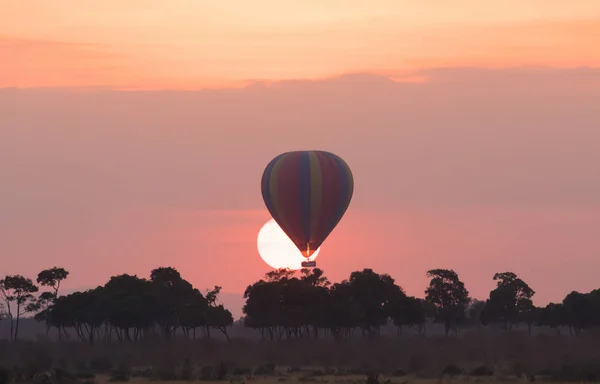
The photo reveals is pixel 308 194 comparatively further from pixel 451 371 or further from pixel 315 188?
pixel 451 371

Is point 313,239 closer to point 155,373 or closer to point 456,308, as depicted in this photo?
point 155,373

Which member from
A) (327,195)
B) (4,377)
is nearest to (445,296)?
(327,195)

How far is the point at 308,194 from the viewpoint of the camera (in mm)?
111188

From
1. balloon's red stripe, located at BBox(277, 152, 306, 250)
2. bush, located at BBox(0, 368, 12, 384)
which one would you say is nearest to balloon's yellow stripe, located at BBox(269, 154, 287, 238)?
balloon's red stripe, located at BBox(277, 152, 306, 250)

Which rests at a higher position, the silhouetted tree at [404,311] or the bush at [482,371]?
the silhouetted tree at [404,311]

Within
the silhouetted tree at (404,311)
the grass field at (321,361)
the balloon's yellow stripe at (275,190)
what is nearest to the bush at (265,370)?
the grass field at (321,361)

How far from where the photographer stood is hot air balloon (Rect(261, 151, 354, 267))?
365ft

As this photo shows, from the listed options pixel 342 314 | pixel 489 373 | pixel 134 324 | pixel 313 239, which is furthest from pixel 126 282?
pixel 489 373

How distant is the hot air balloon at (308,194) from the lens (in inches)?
4385

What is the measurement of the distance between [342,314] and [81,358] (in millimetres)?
33511

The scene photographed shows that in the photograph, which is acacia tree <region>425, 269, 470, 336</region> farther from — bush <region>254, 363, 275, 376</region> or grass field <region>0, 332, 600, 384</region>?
bush <region>254, 363, 275, 376</region>

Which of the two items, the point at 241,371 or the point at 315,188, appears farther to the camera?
the point at 315,188

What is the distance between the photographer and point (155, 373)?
90938 mm

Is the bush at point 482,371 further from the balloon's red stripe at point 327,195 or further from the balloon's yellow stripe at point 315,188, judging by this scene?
the balloon's yellow stripe at point 315,188
